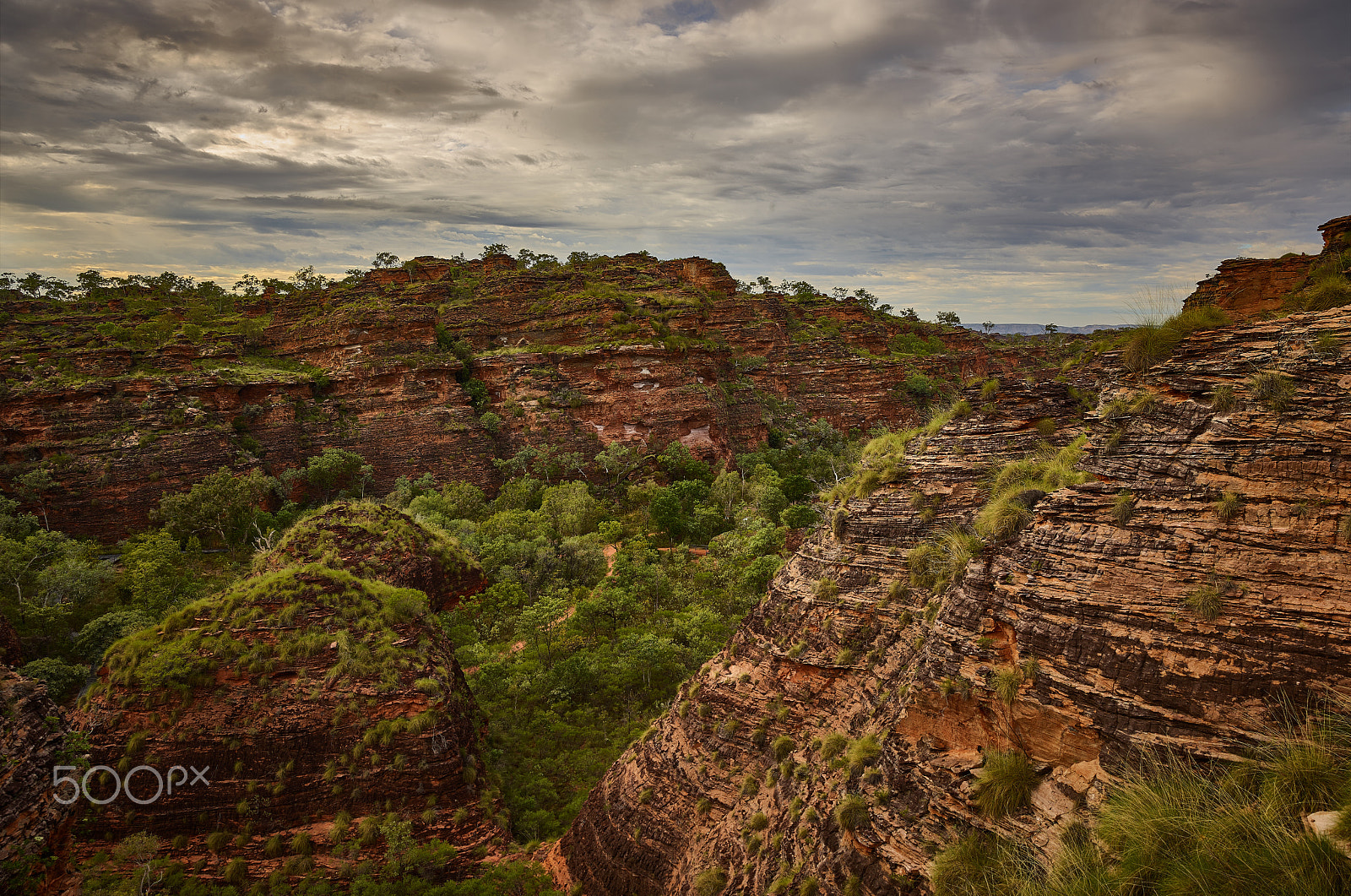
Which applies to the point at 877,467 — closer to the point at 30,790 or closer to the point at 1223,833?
the point at 1223,833

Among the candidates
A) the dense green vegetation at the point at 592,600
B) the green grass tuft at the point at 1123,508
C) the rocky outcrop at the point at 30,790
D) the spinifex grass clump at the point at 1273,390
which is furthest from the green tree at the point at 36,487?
the spinifex grass clump at the point at 1273,390

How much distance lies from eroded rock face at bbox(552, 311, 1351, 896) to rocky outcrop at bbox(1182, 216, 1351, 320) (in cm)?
Answer: 305

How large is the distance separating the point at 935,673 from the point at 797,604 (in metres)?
5.02

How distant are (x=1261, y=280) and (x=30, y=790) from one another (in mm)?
25446

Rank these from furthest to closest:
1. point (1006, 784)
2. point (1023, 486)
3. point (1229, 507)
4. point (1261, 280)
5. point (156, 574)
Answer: point (156, 574)
point (1261, 280)
point (1023, 486)
point (1006, 784)
point (1229, 507)

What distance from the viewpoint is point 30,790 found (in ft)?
40.3

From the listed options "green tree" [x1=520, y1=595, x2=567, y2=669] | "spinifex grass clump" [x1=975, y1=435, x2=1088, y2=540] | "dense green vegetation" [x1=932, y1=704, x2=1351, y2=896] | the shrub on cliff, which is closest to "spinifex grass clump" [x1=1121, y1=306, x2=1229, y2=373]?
"spinifex grass clump" [x1=975, y1=435, x2=1088, y2=540]

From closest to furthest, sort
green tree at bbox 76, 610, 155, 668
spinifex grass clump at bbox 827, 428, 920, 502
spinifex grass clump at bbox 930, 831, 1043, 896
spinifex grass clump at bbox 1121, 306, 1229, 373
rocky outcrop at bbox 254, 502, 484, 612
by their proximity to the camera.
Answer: spinifex grass clump at bbox 930, 831, 1043, 896, spinifex grass clump at bbox 1121, 306, 1229, 373, spinifex grass clump at bbox 827, 428, 920, 502, rocky outcrop at bbox 254, 502, 484, 612, green tree at bbox 76, 610, 155, 668

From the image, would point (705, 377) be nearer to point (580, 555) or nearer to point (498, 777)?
point (580, 555)

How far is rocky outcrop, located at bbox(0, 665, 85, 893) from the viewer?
11641mm

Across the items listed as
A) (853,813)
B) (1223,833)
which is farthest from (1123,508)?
(853,813)

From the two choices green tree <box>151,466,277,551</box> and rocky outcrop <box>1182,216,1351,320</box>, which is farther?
green tree <box>151,466,277,551</box>

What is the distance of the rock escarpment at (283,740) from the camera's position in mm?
17062

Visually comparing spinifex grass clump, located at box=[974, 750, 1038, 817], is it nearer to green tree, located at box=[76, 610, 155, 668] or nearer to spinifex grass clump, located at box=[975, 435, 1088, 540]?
spinifex grass clump, located at box=[975, 435, 1088, 540]
